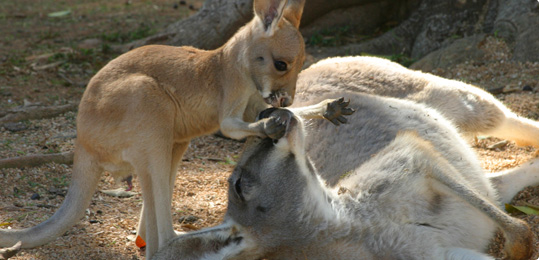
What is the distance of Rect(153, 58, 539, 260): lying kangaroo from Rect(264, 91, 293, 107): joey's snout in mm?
348

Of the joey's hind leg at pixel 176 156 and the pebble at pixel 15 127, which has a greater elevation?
the joey's hind leg at pixel 176 156

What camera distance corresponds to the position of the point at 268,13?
11.8 feet

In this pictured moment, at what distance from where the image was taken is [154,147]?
10.9 feet

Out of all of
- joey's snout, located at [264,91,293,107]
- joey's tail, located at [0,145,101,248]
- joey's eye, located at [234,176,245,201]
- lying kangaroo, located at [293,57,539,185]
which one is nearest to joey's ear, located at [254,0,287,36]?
joey's snout, located at [264,91,293,107]

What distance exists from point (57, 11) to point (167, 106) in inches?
302

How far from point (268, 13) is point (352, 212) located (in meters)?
1.37

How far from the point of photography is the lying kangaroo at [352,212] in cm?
282

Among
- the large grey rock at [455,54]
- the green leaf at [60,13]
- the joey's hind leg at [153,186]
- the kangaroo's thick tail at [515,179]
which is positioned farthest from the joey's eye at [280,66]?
the green leaf at [60,13]

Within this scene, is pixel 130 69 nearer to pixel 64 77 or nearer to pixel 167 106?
pixel 167 106

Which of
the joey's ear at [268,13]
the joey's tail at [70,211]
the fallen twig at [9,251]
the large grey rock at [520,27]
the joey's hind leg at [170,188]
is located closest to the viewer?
the fallen twig at [9,251]

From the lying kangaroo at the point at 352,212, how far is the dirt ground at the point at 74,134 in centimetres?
39

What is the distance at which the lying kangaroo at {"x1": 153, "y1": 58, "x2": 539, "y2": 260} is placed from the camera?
9.25 feet

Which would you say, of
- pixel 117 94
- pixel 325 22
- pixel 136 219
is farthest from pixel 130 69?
pixel 325 22

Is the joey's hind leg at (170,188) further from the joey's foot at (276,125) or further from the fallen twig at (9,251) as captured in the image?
the joey's foot at (276,125)
